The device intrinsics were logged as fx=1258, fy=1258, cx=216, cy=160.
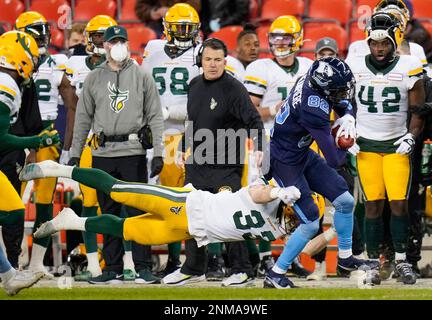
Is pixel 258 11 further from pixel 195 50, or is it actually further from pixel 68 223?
pixel 68 223

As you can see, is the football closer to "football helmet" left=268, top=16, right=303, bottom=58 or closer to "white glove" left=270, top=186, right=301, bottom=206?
"white glove" left=270, top=186, right=301, bottom=206

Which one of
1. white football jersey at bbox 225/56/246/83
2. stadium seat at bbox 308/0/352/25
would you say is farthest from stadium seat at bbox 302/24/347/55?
white football jersey at bbox 225/56/246/83

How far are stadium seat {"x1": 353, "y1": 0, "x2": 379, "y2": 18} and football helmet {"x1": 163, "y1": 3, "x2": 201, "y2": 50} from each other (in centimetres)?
282

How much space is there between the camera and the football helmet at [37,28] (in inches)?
414

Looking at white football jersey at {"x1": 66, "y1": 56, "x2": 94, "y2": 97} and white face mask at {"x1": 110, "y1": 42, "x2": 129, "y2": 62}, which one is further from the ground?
white face mask at {"x1": 110, "y1": 42, "x2": 129, "y2": 62}

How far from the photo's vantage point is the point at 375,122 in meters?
9.65

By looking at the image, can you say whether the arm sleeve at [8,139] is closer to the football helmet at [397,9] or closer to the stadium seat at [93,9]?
the football helmet at [397,9]

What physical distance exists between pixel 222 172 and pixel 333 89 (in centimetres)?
148

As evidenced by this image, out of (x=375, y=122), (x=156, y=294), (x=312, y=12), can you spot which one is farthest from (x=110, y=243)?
(x=312, y=12)

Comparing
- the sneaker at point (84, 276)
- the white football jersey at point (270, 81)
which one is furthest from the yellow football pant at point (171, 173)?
the sneaker at point (84, 276)

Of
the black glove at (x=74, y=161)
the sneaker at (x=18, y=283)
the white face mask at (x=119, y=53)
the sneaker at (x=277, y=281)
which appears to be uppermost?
the white face mask at (x=119, y=53)

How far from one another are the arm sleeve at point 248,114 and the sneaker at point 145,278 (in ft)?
4.04

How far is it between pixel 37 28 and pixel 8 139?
8.42 feet

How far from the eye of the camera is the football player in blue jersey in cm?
829
